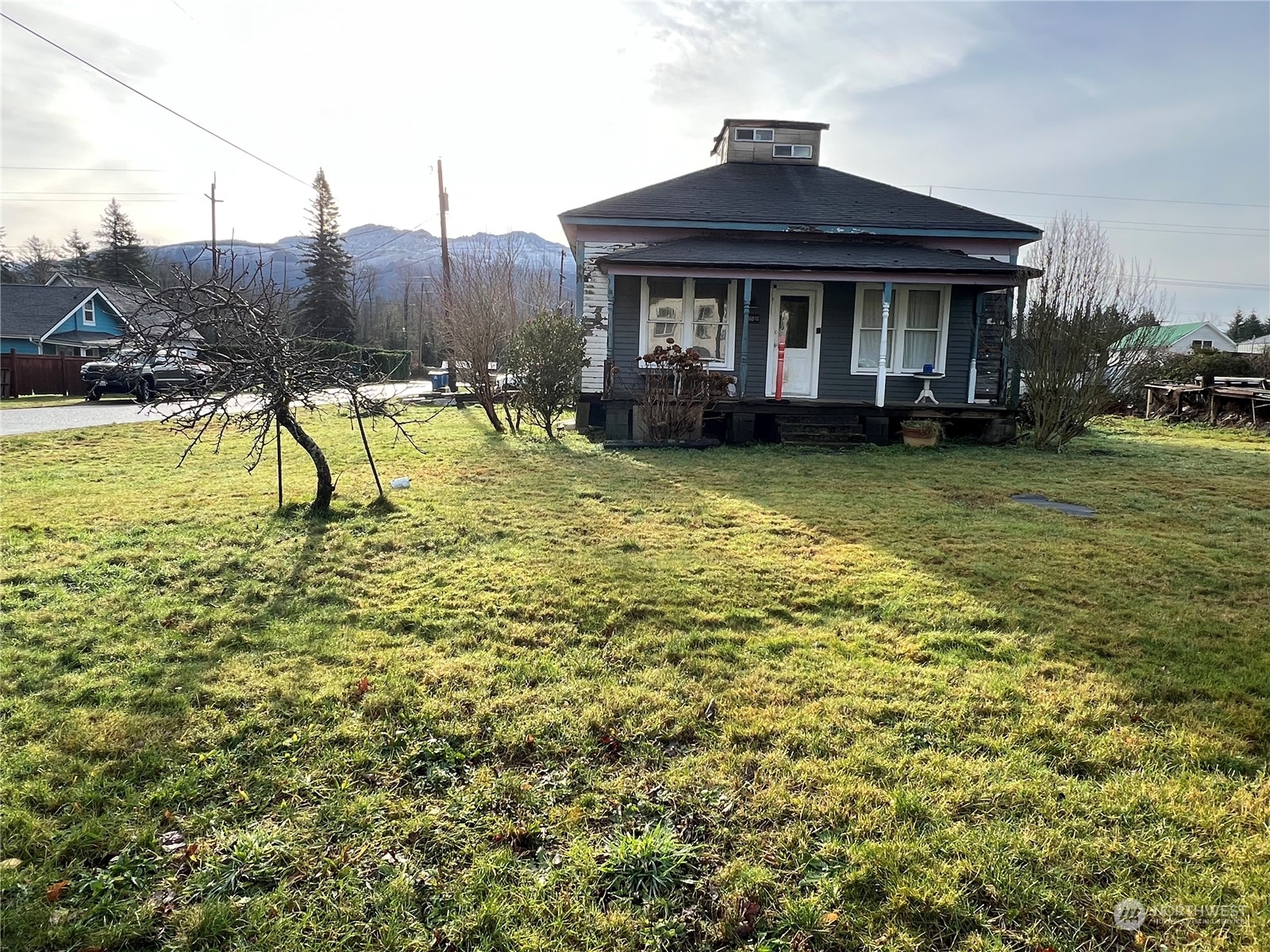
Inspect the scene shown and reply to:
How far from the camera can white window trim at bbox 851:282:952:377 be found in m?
14.0

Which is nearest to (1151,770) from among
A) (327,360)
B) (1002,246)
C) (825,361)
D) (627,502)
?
(627,502)

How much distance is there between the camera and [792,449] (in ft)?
38.5

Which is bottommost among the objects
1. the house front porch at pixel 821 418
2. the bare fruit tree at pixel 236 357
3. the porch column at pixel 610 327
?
the house front porch at pixel 821 418

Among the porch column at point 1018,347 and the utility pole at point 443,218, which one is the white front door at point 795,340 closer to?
the porch column at point 1018,347

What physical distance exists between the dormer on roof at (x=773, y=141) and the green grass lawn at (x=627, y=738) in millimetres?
14621

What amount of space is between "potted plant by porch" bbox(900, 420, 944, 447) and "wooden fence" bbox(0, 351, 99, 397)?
85.9 ft

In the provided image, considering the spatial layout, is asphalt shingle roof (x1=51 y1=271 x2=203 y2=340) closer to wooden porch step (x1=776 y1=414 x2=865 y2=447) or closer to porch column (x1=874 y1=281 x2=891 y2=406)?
wooden porch step (x1=776 y1=414 x2=865 y2=447)

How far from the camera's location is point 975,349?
13602mm

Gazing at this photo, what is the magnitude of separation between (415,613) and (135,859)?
6.91 ft

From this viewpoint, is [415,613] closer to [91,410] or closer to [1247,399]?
[91,410]

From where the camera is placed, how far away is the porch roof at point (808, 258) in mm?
12375

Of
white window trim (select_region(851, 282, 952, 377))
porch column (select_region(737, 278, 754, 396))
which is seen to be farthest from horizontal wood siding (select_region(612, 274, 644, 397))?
white window trim (select_region(851, 282, 952, 377))

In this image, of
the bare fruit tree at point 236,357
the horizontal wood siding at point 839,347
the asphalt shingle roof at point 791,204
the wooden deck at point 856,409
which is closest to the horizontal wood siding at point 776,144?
the asphalt shingle roof at point 791,204

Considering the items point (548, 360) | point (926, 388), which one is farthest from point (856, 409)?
point (548, 360)
